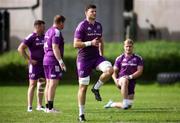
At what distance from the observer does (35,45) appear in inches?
813

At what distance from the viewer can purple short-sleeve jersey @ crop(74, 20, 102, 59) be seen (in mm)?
17494

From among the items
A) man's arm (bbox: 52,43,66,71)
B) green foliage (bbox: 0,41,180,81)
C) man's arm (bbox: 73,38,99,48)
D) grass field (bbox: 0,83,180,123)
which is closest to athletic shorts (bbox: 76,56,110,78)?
man's arm (bbox: 73,38,99,48)

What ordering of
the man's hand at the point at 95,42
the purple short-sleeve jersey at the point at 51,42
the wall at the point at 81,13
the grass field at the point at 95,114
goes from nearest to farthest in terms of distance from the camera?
the man's hand at the point at 95,42
the grass field at the point at 95,114
the purple short-sleeve jersey at the point at 51,42
the wall at the point at 81,13

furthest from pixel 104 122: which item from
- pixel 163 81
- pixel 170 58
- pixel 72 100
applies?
pixel 170 58

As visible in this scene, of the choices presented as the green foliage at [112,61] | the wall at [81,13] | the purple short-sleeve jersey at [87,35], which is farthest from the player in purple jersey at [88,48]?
the wall at [81,13]

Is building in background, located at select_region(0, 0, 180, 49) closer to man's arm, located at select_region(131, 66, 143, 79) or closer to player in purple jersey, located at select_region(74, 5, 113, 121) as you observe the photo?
man's arm, located at select_region(131, 66, 143, 79)

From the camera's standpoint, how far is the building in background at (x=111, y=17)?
41719 millimetres

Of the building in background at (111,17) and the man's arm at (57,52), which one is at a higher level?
the man's arm at (57,52)

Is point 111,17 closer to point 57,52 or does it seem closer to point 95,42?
point 57,52

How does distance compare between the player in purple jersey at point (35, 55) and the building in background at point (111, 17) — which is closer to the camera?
the player in purple jersey at point (35, 55)

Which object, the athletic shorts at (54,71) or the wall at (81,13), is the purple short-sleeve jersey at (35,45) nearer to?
the athletic shorts at (54,71)

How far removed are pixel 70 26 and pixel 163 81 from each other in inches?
367

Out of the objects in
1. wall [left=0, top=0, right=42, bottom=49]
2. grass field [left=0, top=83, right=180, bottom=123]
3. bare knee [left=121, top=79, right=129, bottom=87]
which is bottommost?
wall [left=0, top=0, right=42, bottom=49]

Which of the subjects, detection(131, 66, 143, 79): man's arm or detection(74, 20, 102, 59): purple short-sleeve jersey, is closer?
detection(74, 20, 102, 59): purple short-sleeve jersey
